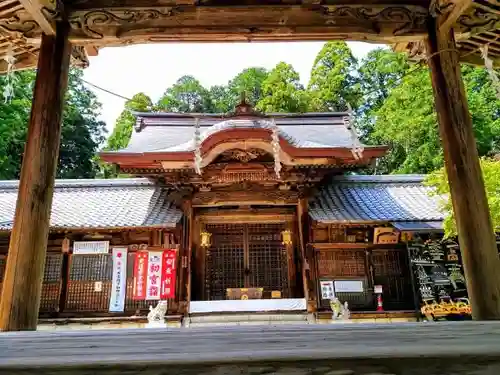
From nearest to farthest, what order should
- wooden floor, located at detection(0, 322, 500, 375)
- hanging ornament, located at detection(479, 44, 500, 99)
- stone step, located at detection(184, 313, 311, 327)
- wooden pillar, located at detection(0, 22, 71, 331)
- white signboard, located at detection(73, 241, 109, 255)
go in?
1. wooden floor, located at detection(0, 322, 500, 375)
2. wooden pillar, located at detection(0, 22, 71, 331)
3. hanging ornament, located at detection(479, 44, 500, 99)
4. stone step, located at detection(184, 313, 311, 327)
5. white signboard, located at detection(73, 241, 109, 255)

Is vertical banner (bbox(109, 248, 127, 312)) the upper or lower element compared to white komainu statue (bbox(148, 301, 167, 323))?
upper

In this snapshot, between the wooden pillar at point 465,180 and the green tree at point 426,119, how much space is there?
1439 cm

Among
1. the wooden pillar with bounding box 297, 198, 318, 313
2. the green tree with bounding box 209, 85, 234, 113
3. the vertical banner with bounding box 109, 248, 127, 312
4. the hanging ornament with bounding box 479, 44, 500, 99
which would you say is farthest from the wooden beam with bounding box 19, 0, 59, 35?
the green tree with bounding box 209, 85, 234, 113

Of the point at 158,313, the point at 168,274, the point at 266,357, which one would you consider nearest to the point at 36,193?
the point at 266,357

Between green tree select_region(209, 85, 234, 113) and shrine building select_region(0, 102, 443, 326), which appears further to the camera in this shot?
green tree select_region(209, 85, 234, 113)

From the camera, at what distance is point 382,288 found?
970 centimetres

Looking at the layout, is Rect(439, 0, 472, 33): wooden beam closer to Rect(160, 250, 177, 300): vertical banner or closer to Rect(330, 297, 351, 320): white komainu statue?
Rect(330, 297, 351, 320): white komainu statue

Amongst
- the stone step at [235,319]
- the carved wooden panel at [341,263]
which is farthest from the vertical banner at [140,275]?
the carved wooden panel at [341,263]

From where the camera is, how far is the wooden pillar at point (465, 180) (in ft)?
10.8

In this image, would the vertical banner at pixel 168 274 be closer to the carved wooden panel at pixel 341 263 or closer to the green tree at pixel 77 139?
the carved wooden panel at pixel 341 263

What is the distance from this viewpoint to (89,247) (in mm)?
9844

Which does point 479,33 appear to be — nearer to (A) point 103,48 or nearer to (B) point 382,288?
(A) point 103,48

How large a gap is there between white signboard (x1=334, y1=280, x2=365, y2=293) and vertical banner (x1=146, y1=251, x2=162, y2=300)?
4249 millimetres

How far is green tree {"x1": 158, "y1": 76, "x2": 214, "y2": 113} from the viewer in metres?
36.9
